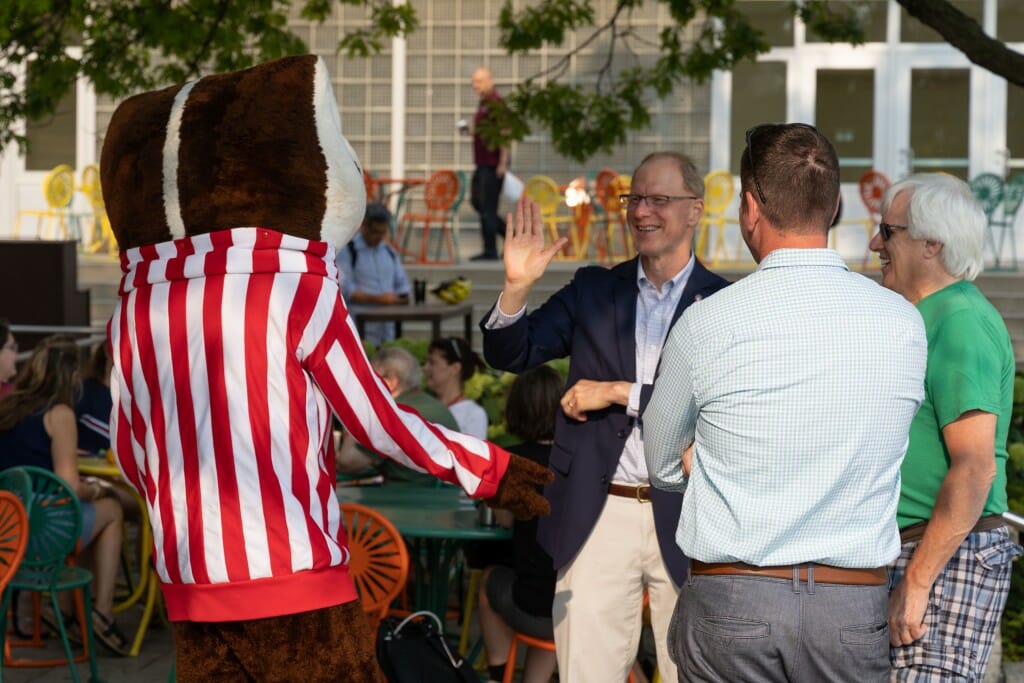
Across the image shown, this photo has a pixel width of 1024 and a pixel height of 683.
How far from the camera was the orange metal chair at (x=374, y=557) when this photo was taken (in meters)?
4.78

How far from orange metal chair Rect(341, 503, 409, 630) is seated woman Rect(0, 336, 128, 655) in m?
1.42

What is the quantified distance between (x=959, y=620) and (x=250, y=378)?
5.25 ft

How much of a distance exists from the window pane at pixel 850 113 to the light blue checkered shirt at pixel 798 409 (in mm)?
14053

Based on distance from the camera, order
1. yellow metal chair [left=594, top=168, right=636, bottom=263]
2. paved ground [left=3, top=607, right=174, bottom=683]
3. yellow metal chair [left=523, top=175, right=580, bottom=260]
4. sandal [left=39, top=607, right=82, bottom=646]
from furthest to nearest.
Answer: yellow metal chair [left=523, top=175, right=580, bottom=260]
yellow metal chair [left=594, top=168, right=636, bottom=263]
sandal [left=39, top=607, right=82, bottom=646]
paved ground [left=3, top=607, right=174, bottom=683]

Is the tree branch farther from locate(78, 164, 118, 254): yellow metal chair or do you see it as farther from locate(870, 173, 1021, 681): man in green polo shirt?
locate(78, 164, 118, 254): yellow metal chair

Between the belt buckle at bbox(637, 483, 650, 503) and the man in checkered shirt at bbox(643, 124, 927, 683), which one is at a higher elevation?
the man in checkered shirt at bbox(643, 124, 927, 683)

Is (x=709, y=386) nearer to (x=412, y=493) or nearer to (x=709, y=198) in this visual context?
(x=412, y=493)

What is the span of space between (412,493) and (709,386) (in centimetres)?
330

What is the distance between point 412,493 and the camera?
5.78 meters

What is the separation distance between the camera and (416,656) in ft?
12.3

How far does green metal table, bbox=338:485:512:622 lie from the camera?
16.4 ft

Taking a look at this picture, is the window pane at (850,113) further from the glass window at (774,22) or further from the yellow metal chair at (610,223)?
the yellow metal chair at (610,223)

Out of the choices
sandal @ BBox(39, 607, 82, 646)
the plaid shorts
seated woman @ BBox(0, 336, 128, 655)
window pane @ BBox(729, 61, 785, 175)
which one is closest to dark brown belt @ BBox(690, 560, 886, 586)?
the plaid shorts

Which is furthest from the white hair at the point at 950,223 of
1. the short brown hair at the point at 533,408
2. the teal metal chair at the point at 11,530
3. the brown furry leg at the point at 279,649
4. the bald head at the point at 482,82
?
the bald head at the point at 482,82
